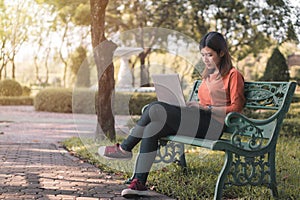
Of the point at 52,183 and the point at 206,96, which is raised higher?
the point at 206,96

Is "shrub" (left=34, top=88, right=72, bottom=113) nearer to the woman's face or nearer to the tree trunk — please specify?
the tree trunk

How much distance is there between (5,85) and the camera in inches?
674

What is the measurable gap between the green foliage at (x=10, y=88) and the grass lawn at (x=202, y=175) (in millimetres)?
11314

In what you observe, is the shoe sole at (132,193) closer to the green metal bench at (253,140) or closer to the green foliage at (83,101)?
the green metal bench at (253,140)

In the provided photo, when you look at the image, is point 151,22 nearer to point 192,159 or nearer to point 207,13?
point 207,13

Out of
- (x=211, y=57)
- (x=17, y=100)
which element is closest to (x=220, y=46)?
(x=211, y=57)

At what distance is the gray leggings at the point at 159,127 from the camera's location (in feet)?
11.3

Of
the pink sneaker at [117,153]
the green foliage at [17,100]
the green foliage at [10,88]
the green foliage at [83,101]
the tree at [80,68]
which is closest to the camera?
the pink sneaker at [117,153]

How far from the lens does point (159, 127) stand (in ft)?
11.7

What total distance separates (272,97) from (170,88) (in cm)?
85

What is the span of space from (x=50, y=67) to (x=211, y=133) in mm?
27279

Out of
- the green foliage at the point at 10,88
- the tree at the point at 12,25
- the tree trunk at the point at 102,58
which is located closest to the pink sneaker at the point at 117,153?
the tree trunk at the point at 102,58

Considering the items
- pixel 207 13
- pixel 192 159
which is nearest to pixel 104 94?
pixel 192 159

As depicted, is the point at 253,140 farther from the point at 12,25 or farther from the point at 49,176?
the point at 12,25
